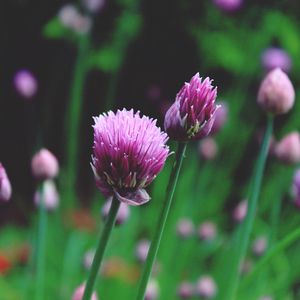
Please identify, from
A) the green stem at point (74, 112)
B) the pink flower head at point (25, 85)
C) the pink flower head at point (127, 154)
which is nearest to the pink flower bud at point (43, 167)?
the pink flower head at point (127, 154)

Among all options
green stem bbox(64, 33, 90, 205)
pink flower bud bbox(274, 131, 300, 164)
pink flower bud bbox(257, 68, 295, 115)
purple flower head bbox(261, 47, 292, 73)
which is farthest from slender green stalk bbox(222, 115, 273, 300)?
purple flower head bbox(261, 47, 292, 73)

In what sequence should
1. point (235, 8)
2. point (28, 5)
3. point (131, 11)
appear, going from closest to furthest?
point (235, 8) < point (131, 11) < point (28, 5)

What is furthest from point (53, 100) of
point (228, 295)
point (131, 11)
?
point (228, 295)

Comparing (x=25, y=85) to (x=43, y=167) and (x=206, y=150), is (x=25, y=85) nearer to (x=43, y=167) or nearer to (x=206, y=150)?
(x=206, y=150)

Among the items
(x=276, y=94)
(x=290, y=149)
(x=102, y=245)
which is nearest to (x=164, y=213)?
(x=102, y=245)

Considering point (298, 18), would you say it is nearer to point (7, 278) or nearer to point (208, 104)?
point (7, 278)

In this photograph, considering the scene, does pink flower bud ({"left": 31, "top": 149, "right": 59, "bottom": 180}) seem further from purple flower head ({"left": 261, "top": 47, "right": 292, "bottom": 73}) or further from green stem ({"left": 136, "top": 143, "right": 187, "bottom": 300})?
purple flower head ({"left": 261, "top": 47, "right": 292, "bottom": 73})
